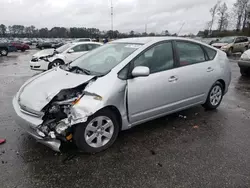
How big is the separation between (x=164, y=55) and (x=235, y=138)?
1847 millimetres

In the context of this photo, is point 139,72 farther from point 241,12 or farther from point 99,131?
point 241,12

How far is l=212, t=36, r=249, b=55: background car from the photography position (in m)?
19.0

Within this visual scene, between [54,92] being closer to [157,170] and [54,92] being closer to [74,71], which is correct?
[74,71]

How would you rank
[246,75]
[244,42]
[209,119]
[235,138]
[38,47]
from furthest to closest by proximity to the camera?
[38,47]
[244,42]
[246,75]
[209,119]
[235,138]

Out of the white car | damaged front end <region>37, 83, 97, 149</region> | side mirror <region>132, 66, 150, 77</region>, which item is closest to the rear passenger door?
side mirror <region>132, 66, 150, 77</region>

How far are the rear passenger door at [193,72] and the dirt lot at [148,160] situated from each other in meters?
0.56

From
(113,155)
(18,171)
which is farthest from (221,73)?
(18,171)

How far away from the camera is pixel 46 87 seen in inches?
124

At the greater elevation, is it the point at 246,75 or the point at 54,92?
the point at 54,92

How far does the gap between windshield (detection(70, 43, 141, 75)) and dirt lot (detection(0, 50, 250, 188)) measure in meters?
1.21

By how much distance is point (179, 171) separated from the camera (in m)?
2.73

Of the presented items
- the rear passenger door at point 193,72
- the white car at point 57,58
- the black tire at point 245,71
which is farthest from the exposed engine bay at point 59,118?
the black tire at point 245,71

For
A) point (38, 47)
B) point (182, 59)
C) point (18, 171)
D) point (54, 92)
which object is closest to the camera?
point (18, 171)

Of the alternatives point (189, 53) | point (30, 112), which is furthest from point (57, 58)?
point (30, 112)
